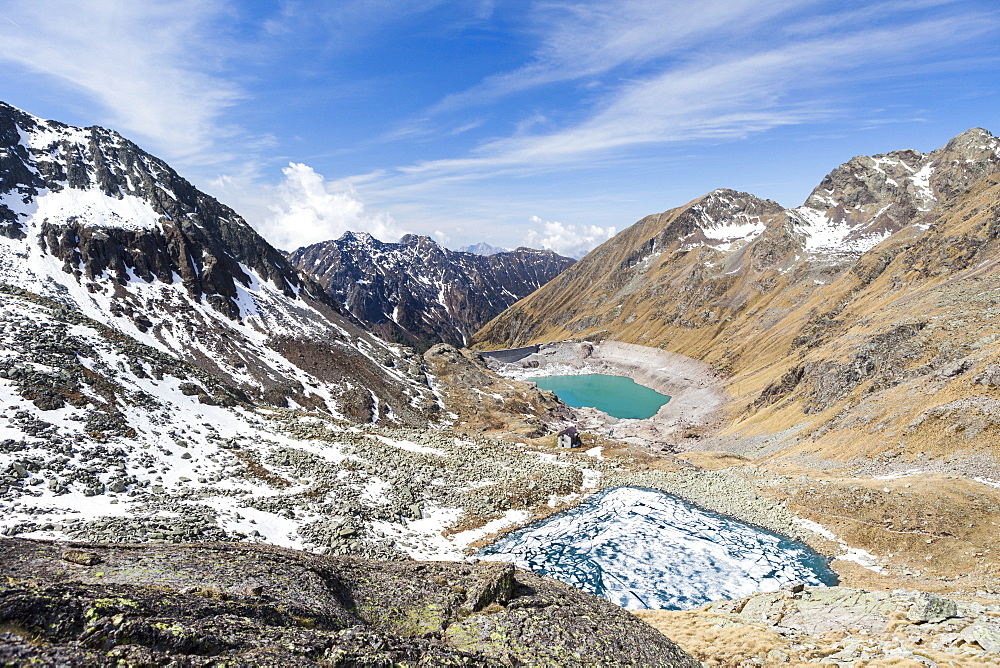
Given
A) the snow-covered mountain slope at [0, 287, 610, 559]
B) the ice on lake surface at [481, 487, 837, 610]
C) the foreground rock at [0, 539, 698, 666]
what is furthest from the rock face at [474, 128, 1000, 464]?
the foreground rock at [0, 539, 698, 666]

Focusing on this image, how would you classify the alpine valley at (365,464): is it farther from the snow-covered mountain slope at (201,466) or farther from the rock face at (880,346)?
the rock face at (880,346)

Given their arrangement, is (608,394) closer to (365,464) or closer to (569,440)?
(569,440)

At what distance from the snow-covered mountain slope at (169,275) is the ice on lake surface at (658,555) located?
47742mm

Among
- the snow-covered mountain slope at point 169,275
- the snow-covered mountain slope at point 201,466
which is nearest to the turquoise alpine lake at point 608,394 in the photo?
the snow-covered mountain slope at point 169,275

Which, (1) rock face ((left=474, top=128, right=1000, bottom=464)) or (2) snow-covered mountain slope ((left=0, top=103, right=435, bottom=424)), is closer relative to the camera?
(1) rock face ((left=474, top=128, right=1000, bottom=464))

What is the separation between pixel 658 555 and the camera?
3600cm

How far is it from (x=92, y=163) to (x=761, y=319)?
187 meters

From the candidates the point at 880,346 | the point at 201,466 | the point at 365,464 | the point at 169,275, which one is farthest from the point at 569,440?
the point at 169,275

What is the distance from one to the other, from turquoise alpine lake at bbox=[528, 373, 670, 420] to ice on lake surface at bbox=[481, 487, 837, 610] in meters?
90.5

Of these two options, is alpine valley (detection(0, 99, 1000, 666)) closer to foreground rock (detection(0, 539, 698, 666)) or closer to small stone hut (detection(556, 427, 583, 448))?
foreground rock (detection(0, 539, 698, 666))

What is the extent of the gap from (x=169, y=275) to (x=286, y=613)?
92209mm

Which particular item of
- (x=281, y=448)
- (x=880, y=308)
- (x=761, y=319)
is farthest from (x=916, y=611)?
(x=761, y=319)

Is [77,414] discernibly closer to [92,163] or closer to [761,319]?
[92,163]

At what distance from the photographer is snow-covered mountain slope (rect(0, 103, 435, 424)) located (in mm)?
72812
